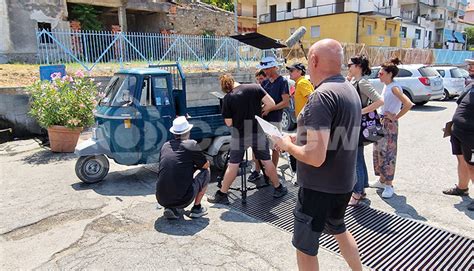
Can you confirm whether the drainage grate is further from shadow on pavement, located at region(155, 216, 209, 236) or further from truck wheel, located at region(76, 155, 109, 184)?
truck wheel, located at region(76, 155, 109, 184)

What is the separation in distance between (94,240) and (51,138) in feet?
14.0

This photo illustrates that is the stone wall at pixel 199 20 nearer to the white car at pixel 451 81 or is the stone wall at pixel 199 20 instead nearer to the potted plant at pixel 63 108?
the white car at pixel 451 81

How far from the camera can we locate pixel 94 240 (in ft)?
12.5

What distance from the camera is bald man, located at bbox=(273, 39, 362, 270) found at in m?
2.28

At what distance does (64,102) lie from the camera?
7.12 metres

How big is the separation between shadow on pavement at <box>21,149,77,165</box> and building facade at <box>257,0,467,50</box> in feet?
89.7

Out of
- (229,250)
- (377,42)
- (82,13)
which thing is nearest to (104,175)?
(229,250)

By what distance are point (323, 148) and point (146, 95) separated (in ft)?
13.0

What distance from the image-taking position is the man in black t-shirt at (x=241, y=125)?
475cm

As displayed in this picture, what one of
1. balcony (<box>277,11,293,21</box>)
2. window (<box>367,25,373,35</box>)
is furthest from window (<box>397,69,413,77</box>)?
balcony (<box>277,11,293,21</box>)

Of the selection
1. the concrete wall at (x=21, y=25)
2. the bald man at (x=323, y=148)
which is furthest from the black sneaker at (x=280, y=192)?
the concrete wall at (x=21, y=25)

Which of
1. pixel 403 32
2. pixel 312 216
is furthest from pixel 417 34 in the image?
pixel 312 216

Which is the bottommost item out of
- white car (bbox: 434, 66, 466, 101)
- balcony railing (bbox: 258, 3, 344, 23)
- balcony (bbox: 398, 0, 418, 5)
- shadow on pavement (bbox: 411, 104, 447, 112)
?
shadow on pavement (bbox: 411, 104, 447, 112)

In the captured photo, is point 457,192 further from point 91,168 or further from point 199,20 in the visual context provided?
point 199,20
